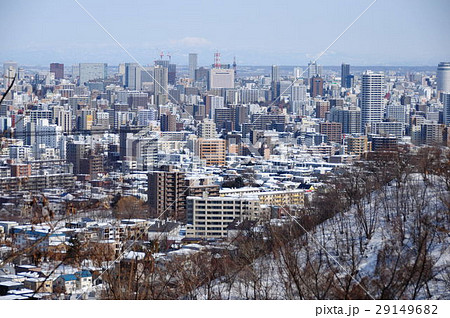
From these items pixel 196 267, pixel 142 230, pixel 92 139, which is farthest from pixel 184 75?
pixel 196 267

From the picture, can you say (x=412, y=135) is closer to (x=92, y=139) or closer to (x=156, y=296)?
(x=92, y=139)

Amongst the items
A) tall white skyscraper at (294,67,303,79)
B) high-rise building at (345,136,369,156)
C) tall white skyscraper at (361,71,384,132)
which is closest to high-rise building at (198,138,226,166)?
tall white skyscraper at (294,67,303,79)

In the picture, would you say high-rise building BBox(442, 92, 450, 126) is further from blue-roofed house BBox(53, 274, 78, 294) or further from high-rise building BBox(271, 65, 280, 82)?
blue-roofed house BBox(53, 274, 78, 294)

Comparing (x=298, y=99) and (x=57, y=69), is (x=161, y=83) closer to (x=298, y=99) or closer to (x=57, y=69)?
(x=57, y=69)

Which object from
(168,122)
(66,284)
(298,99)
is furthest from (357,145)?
(66,284)

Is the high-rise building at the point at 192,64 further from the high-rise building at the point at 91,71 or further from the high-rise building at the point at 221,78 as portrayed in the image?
the high-rise building at the point at 91,71

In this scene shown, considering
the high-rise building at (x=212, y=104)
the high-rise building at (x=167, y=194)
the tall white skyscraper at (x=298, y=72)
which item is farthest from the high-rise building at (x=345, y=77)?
the high-rise building at (x=167, y=194)
